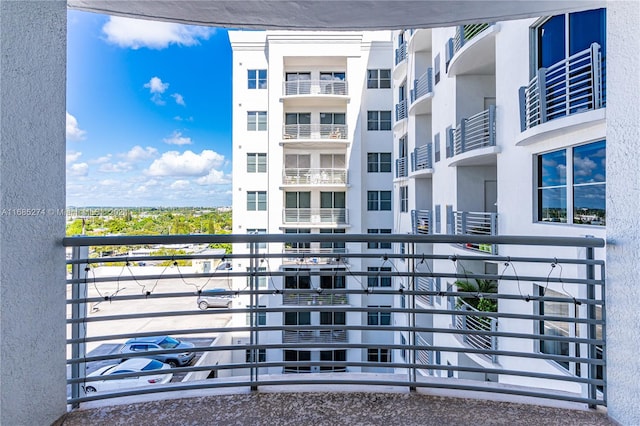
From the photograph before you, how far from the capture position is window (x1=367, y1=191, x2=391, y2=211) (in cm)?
1384

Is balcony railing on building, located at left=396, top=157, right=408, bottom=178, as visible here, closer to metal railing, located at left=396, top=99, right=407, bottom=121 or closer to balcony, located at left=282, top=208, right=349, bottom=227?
metal railing, located at left=396, top=99, right=407, bottom=121

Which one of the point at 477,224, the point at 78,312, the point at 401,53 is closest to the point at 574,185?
the point at 477,224

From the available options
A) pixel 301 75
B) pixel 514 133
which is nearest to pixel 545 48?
pixel 514 133

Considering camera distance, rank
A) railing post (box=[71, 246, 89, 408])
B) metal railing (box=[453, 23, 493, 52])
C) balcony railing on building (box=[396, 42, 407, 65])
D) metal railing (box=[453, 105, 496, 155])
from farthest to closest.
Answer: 1. balcony railing on building (box=[396, 42, 407, 65])
2. metal railing (box=[453, 23, 493, 52])
3. metal railing (box=[453, 105, 496, 155])
4. railing post (box=[71, 246, 89, 408])

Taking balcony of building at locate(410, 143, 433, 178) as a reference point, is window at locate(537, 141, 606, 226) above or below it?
below

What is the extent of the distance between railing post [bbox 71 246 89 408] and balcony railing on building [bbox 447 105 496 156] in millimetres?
6531

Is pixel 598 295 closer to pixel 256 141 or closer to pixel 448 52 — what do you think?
pixel 448 52

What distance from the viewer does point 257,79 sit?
13555 millimetres

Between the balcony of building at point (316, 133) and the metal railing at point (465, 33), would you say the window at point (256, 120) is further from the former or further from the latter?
the metal railing at point (465, 33)

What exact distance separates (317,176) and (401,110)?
388 cm

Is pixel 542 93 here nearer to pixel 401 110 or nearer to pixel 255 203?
pixel 401 110

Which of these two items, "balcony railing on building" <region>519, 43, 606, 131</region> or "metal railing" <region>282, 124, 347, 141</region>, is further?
"metal railing" <region>282, 124, 347, 141</region>

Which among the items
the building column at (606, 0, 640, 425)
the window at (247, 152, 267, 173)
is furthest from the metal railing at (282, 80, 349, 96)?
the building column at (606, 0, 640, 425)

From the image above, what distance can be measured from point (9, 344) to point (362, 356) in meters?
11.9
